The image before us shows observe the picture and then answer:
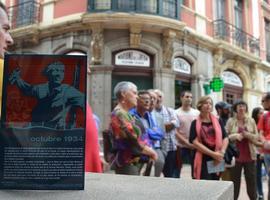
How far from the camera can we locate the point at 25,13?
12492 millimetres

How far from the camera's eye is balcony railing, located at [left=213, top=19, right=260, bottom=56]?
13352 mm

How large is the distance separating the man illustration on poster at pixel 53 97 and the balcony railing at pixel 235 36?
12.6 meters

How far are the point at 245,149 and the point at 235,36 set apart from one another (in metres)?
10.3

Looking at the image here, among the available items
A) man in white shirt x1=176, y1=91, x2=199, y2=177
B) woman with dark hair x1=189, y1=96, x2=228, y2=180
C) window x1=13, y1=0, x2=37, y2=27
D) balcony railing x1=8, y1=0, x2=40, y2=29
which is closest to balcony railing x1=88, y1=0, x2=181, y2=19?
balcony railing x1=8, y1=0, x2=40, y2=29

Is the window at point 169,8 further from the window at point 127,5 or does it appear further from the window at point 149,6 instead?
the window at point 127,5

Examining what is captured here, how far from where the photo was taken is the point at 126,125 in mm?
3236

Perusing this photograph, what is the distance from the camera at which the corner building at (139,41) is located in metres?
10.5

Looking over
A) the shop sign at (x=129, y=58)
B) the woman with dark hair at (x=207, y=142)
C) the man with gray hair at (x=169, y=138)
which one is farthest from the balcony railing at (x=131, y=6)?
the woman with dark hair at (x=207, y=142)

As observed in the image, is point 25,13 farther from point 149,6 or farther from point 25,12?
point 149,6

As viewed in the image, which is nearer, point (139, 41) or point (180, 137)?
point (180, 137)

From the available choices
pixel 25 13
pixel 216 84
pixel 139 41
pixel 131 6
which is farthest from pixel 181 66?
pixel 25 13

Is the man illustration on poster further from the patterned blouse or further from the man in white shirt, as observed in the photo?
the man in white shirt

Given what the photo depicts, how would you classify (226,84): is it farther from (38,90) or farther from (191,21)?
(38,90)

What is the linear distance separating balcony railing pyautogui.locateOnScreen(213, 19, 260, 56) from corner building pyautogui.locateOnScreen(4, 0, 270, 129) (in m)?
0.04
